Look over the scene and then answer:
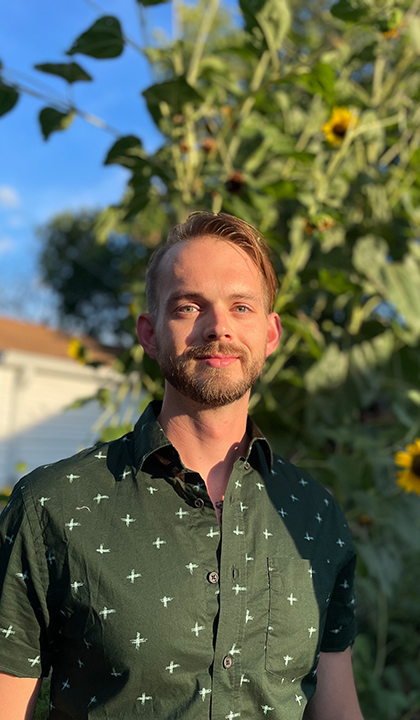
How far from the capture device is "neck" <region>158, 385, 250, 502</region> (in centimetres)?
131

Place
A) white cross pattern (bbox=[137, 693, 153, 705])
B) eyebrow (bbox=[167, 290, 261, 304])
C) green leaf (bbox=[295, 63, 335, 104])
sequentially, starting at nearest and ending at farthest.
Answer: white cross pattern (bbox=[137, 693, 153, 705]) → eyebrow (bbox=[167, 290, 261, 304]) → green leaf (bbox=[295, 63, 335, 104])

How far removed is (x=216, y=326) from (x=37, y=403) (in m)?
8.86

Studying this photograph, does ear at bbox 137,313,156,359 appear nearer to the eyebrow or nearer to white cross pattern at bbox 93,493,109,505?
the eyebrow

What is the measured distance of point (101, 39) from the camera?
218 cm

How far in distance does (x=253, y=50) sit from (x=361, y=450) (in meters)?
1.55

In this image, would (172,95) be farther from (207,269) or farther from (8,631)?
(8,631)

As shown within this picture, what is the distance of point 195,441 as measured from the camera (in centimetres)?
132

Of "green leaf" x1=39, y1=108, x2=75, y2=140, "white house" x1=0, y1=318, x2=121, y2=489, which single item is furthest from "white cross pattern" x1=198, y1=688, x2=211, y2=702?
"white house" x1=0, y1=318, x2=121, y2=489

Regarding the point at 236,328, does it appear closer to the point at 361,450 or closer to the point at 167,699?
the point at 167,699

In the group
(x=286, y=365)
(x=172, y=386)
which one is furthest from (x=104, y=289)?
(x=172, y=386)

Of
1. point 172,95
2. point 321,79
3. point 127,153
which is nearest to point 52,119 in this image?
point 127,153

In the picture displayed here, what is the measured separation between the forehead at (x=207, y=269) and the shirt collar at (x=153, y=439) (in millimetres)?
248

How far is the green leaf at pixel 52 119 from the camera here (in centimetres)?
230

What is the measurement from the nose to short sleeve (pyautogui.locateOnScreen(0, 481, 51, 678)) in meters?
0.46
